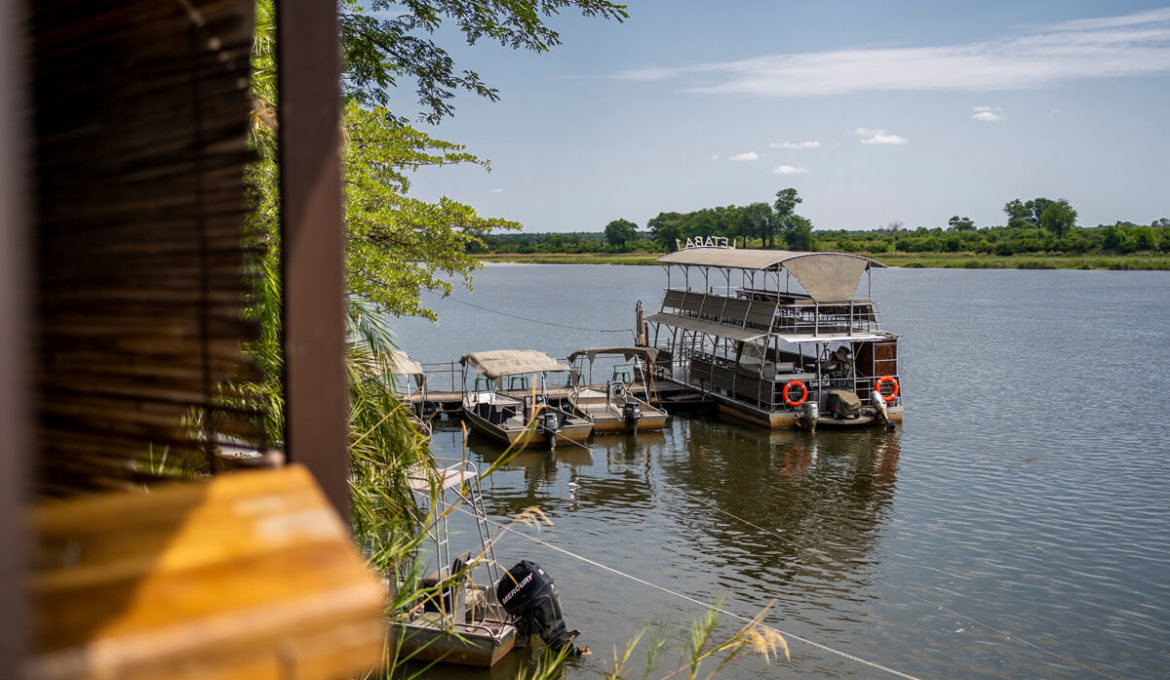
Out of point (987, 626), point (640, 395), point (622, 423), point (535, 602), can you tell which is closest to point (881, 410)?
point (622, 423)

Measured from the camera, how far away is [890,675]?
13172 mm

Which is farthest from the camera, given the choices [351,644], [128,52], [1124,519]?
[1124,519]

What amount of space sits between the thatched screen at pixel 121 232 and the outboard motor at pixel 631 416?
27281 mm

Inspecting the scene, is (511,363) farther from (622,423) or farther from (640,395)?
Answer: (640,395)

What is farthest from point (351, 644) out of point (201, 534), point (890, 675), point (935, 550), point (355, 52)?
point (935, 550)

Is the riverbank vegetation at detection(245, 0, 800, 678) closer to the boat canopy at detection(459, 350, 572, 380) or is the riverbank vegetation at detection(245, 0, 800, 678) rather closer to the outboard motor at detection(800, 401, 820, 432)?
the boat canopy at detection(459, 350, 572, 380)

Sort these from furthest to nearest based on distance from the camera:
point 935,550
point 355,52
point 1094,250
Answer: point 1094,250, point 935,550, point 355,52

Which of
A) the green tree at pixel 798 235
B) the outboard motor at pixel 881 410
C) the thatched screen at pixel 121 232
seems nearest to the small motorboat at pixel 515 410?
the outboard motor at pixel 881 410

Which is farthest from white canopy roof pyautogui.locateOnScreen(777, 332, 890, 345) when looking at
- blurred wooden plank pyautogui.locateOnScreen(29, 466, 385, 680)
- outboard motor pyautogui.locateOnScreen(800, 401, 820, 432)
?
blurred wooden plank pyautogui.locateOnScreen(29, 466, 385, 680)

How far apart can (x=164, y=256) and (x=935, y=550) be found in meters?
19.3

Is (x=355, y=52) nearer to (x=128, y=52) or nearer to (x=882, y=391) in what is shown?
(x=128, y=52)

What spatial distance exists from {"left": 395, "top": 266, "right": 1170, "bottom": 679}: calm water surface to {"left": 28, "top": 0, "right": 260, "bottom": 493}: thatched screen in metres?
10.9

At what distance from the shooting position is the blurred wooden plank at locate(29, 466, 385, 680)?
76 centimetres

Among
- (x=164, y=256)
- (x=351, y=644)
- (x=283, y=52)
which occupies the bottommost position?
(x=351, y=644)
